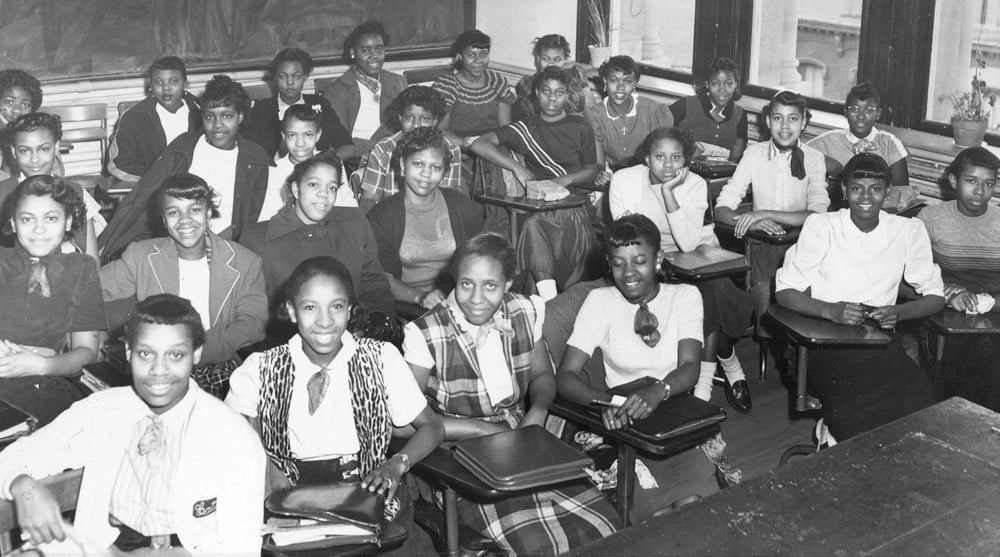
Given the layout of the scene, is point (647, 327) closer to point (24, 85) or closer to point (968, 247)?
point (968, 247)

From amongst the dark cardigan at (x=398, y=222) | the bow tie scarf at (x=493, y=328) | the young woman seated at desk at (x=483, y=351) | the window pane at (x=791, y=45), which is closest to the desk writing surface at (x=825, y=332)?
the young woman seated at desk at (x=483, y=351)

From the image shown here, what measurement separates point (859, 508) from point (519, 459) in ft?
2.58

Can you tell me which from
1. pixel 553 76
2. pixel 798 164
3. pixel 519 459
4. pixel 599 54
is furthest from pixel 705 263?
pixel 599 54

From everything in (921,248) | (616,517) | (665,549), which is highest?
(921,248)

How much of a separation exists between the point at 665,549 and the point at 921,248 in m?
2.38

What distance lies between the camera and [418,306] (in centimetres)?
386

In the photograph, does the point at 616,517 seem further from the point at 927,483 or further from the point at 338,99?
the point at 338,99

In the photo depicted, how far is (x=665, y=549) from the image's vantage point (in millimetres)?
2035

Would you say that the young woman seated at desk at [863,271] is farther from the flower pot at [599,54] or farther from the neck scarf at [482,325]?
the flower pot at [599,54]

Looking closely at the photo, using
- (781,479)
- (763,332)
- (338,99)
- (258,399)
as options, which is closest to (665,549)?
(781,479)

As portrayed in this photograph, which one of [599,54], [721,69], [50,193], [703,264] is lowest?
[703,264]

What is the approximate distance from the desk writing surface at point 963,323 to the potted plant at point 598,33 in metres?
4.24

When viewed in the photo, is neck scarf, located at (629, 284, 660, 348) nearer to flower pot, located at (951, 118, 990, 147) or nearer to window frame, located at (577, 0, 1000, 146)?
flower pot, located at (951, 118, 990, 147)

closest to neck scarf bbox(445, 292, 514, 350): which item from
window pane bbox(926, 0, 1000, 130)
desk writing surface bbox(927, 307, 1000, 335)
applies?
desk writing surface bbox(927, 307, 1000, 335)
